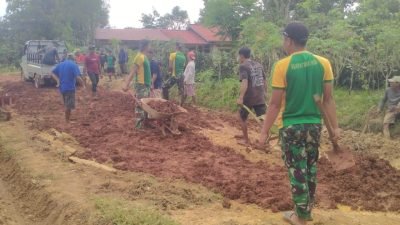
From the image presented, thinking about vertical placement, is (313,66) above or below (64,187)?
above

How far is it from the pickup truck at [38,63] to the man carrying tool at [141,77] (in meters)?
10.8

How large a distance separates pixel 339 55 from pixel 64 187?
33.5 ft

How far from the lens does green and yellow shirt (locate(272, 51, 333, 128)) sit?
4273 millimetres

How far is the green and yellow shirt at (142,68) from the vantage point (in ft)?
31.4

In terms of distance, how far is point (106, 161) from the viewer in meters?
7.76

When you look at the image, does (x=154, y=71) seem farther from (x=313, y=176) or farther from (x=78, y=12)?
(x=78, y=12)

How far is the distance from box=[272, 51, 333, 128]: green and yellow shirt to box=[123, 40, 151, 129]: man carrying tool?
538 centimetres

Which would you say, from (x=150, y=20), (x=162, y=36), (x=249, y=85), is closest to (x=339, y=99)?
(x=249, y=85)

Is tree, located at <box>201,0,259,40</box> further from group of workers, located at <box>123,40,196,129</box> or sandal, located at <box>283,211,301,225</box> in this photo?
sandal, located at <box>283,211,301,225</box>

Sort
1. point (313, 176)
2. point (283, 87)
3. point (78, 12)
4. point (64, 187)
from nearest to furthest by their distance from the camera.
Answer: point (283, 87)
point (313, 176)
point (64, 187)
point (78, 12)

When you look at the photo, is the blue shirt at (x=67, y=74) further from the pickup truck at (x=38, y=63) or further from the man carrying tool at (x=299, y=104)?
the pickup truck at (x=38, y=63)

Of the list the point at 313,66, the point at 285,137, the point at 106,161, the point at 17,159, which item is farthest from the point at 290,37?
the point at 17,159

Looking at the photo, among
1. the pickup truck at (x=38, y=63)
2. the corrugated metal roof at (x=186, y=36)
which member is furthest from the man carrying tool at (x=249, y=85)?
the corrugated metal roof at (x=186, y=36)

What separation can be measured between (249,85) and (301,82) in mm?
4099
